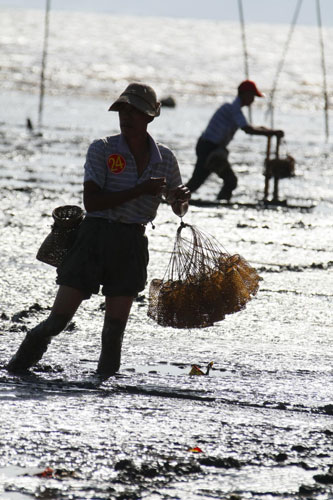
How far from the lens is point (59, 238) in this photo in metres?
5.74

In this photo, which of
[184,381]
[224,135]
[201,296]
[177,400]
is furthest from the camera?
[224,135]

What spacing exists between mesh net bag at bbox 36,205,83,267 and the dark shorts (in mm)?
124

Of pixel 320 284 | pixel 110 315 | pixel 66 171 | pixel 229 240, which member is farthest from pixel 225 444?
pixel 66 171

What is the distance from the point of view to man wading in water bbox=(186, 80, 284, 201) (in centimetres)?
1259

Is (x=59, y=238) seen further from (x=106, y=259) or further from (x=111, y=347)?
(x=111, y=347)

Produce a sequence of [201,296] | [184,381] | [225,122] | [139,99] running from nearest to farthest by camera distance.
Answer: [139,99] < [184,381] < [201,296] < [225,122]

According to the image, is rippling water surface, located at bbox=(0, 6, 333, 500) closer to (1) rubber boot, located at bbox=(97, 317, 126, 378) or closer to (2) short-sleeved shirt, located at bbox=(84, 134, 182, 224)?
(1) rubber boot, located at bbox=(97, 317, 126, 378)

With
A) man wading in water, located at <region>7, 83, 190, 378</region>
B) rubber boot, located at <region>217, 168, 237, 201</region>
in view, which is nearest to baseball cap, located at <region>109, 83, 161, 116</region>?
man wading in water, located at <region>7, 83, 190, 378</region>

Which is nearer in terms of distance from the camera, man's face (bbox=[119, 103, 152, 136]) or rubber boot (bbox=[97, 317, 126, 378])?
man's face (bbox=[119, 103, 152, 136])

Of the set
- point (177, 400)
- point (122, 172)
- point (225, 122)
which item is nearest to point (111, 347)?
point (177, 400)

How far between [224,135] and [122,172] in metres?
7.74

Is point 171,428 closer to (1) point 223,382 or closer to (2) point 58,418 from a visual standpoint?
(2) point 58,418

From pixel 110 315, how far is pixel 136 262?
12.8 inches

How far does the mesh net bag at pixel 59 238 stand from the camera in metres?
5.72
